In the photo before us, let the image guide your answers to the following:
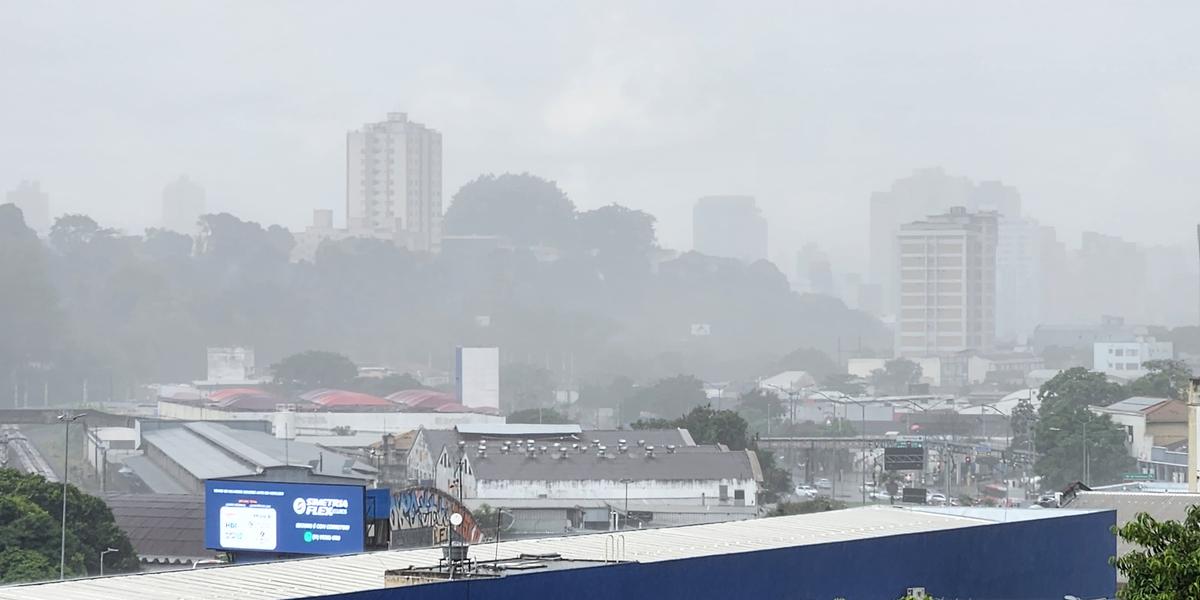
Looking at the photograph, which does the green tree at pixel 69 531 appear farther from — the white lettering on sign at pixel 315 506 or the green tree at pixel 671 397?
the green tree at pixel 671 397

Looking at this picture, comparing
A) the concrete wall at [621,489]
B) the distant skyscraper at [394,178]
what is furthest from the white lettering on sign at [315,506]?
the distant skyscraper at [394,178]

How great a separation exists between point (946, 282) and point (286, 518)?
14374 centimetres

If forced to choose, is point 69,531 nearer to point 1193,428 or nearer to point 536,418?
point 1193,428

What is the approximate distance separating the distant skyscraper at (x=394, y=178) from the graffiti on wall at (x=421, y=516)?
527 feet

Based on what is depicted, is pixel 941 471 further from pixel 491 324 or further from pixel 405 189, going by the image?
pixel 405 189

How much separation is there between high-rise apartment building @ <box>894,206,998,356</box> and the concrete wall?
108470 mm

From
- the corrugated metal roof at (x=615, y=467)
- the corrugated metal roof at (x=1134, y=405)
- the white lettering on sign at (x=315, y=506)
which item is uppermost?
the white lettering on sign at (x=315, y=506)

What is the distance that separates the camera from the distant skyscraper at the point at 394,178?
19100 cm

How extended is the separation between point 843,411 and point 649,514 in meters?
62.0

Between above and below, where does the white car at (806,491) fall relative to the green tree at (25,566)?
below

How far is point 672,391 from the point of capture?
390 feet

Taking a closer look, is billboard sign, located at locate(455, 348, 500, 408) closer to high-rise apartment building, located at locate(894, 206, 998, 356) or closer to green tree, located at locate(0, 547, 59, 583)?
high-rise apartment building, located at locate(894, 206, 998, 356)

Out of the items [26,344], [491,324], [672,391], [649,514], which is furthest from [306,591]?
[491,324]

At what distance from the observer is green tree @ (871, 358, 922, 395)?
148375 millimetres
